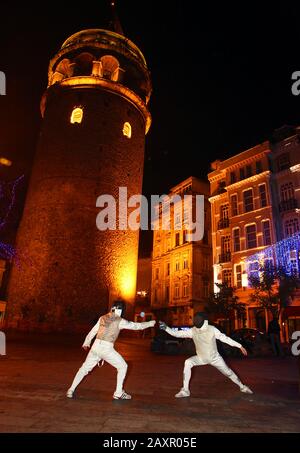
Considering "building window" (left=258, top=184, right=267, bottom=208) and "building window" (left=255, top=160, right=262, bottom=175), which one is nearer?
"building window" (left=258, top=184, right=267, bottom=208)

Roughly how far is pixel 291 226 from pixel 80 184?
17497mm

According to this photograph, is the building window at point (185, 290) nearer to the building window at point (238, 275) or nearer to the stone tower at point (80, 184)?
the building window at point (238, 275)

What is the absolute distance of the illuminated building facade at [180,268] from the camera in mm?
39406

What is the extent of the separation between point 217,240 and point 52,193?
682 inches

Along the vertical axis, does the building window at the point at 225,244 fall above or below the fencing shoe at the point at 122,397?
above

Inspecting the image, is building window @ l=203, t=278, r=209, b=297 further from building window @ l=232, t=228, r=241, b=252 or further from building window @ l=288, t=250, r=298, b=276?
building window @ l=288, t=250, r=298, b=276

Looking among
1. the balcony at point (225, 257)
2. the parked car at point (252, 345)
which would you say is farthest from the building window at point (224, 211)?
the parked car at point (252, 345)

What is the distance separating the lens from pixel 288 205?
93.7 ft

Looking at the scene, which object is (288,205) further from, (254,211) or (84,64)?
(84,64)

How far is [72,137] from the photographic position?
25.7m

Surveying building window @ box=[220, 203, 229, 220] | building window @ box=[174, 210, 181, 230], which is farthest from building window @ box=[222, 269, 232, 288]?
building window @ box=[174, 210, 181, 230]

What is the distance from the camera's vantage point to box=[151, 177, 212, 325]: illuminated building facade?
39406mm

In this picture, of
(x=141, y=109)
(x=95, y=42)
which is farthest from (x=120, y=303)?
(x=95, y=42)
